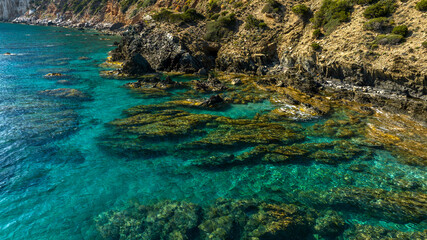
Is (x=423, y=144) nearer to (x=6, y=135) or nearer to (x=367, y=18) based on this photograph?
(x=367, y=18)

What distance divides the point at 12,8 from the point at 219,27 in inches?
8136

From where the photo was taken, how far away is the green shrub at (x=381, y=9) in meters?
34.1

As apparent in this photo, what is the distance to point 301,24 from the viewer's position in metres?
44.7

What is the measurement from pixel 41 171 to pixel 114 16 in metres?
136

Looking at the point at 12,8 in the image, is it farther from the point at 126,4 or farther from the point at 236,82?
the point at 236,82

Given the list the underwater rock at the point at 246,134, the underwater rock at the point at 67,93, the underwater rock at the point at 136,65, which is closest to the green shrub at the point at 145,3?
the underwater rock at the point at 136,65

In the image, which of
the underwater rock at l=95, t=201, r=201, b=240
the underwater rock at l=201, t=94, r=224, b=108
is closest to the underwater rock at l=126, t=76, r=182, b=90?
the underwater rock at l=201, t=94, r=224, b=108

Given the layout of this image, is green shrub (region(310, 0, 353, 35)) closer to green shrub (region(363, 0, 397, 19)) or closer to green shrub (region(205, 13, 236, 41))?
green shrub (region(363, 0, 397, 19))

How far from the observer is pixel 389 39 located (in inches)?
1203

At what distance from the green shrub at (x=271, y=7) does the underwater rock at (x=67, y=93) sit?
4032 cm

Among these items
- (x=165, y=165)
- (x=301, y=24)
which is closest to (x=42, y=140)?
(x=165, y=165)

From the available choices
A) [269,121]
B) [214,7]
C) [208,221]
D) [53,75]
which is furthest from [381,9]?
[53,75]

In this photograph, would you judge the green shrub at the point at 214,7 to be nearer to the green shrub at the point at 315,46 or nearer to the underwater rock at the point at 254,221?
the green shrub at the point at 315,46

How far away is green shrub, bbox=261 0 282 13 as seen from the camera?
48.9 metres
